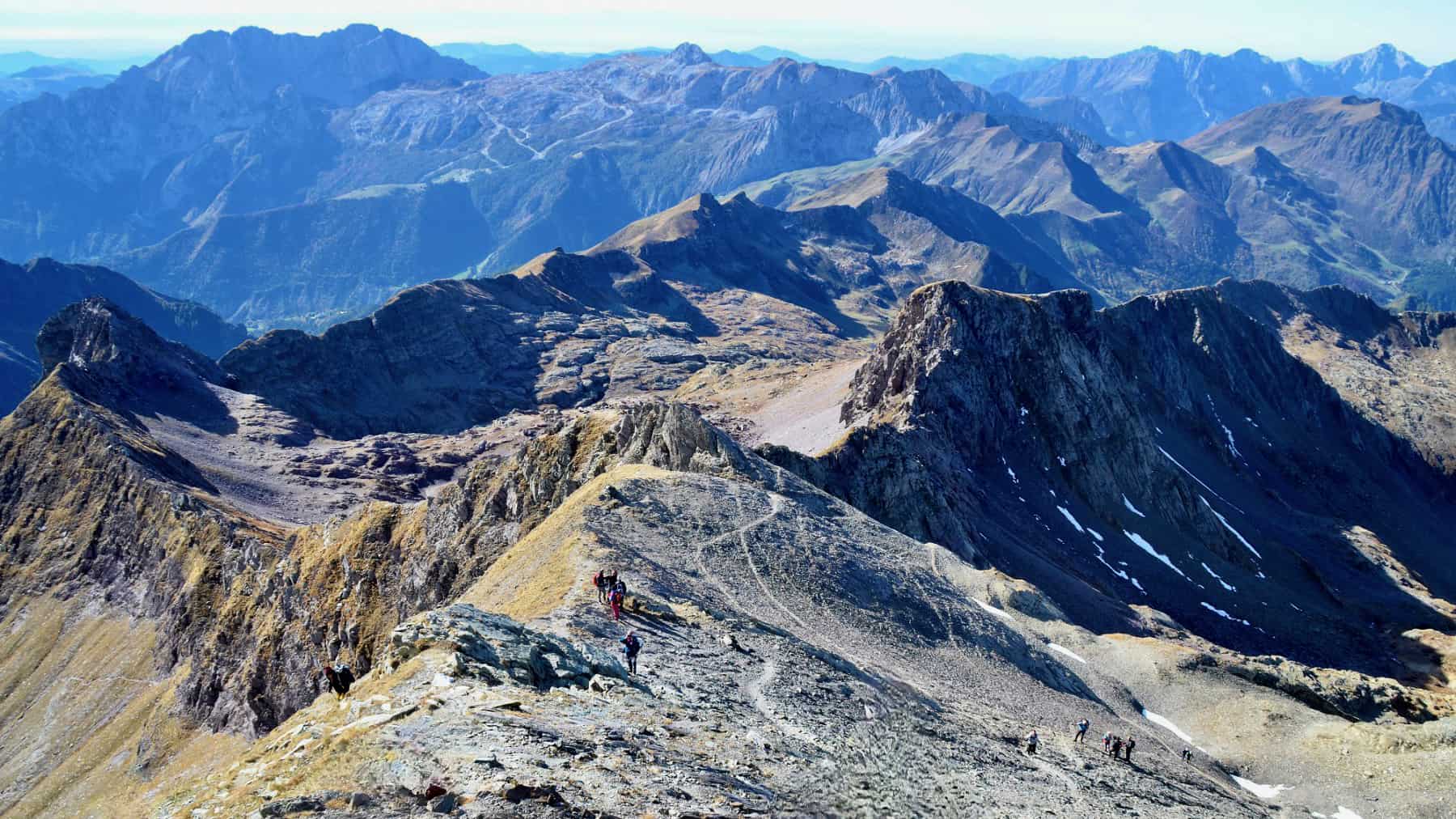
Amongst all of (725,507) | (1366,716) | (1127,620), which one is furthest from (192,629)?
(1366,716)

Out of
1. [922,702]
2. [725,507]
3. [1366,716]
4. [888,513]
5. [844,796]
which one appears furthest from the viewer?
[888,513]

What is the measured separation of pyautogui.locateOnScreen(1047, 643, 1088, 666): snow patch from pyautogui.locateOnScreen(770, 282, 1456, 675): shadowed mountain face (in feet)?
73.8

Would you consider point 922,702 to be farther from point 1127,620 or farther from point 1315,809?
point 1127,620

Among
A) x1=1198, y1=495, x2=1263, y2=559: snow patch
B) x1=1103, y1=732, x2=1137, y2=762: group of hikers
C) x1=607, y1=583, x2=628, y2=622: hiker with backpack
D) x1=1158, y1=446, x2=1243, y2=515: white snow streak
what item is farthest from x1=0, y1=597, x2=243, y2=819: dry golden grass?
x1=1158, y1=446, x2=1243, y2=515: white snow streak

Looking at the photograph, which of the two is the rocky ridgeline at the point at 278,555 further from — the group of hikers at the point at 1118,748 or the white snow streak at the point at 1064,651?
the group of hikers at the point at 1118,748

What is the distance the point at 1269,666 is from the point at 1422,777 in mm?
23403

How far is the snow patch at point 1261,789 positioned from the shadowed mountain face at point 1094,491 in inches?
1360

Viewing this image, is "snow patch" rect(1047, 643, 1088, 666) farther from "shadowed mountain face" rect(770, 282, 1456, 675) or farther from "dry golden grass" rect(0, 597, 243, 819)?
"dry golden grass" rect(0, 597, 243, 819)

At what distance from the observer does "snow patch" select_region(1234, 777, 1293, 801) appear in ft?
214

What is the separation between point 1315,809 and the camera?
62375mm

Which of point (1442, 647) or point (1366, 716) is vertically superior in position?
point (1366, 716)

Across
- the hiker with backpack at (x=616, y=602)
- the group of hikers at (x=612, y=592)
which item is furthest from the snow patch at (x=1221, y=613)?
the hiker with backpack at (x=616, y=602)

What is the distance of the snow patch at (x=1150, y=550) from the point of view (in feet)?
438

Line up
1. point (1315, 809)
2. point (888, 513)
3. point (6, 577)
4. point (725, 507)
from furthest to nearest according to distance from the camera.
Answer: point (6, 577) → point (888, 513) → point (725, 507) → point (1315, 809)
